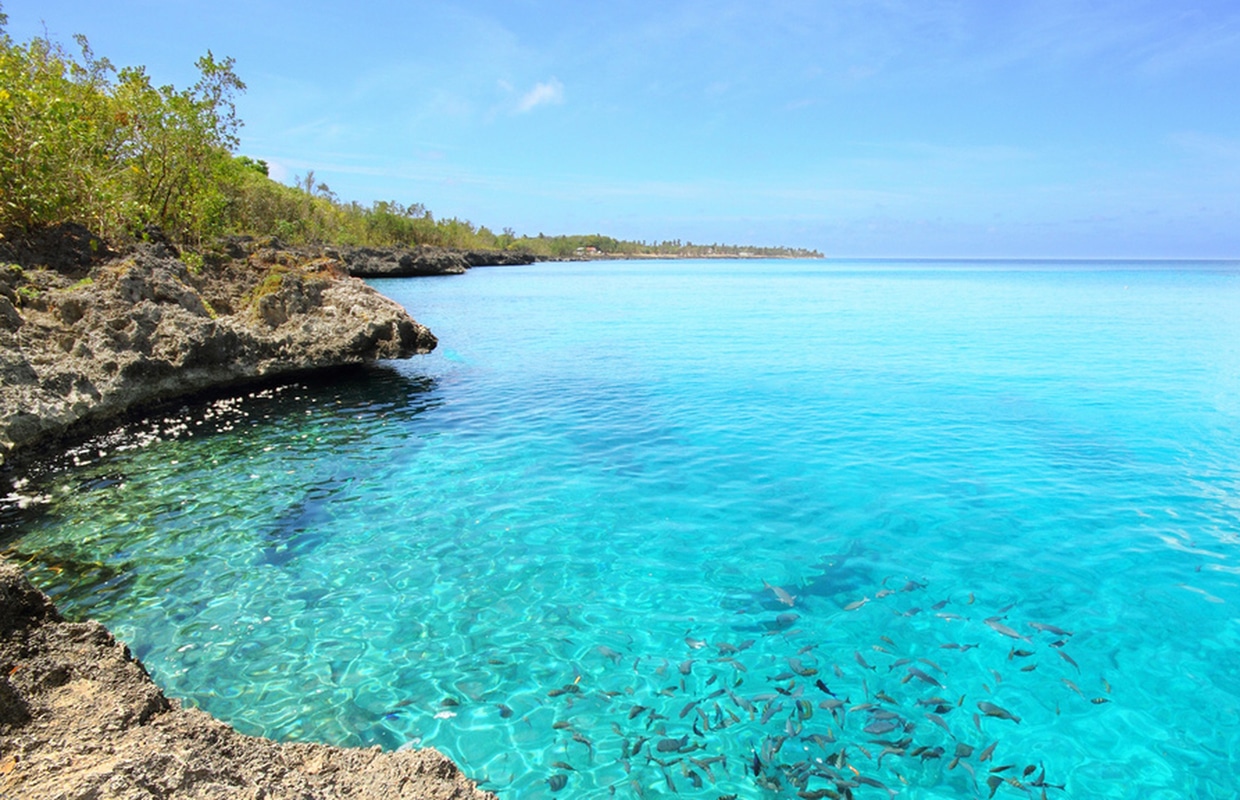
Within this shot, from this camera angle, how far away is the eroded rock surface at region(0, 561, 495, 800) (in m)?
2.72

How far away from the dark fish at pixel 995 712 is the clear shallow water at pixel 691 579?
8 cm

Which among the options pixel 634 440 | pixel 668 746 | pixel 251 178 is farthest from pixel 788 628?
pixel 251 178

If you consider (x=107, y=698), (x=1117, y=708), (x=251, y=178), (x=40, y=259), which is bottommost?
(x=1117, y=708)

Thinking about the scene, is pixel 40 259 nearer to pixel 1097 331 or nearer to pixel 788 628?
pixel 788 628

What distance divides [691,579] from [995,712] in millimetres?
3245

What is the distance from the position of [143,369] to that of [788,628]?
43.6 ft

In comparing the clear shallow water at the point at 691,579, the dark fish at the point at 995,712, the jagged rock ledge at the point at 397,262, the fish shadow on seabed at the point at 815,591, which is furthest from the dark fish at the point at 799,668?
the jagged rock ledge at the point at 397,262

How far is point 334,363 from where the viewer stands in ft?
53.4

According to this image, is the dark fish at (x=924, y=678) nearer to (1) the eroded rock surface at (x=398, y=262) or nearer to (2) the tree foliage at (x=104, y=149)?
(2) the tree foliage at (x=104, y=149)

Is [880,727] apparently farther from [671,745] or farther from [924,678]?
[671,745]

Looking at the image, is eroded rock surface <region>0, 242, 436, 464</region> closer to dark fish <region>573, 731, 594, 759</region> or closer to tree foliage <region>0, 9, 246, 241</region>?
tree foliage <region>0, 9, 246, 241</region>

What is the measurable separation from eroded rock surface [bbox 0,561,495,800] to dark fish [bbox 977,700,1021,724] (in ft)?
13.9

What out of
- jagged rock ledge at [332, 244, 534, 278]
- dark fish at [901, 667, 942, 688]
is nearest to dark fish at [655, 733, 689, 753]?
dark fish at [901, 667, 942, 688]

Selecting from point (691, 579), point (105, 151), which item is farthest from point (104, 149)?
point (691, 579)
